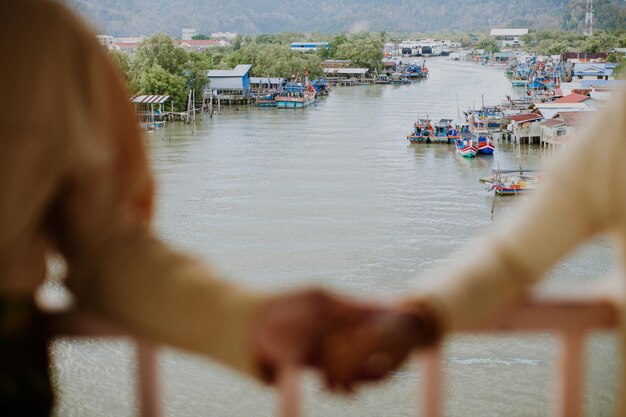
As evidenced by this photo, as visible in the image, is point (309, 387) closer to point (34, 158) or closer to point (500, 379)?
point (500, 379)

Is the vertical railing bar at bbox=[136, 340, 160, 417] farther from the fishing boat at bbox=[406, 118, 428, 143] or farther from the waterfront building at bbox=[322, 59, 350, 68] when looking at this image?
the waterfront building at bbox=[322, 59, 350, 68]

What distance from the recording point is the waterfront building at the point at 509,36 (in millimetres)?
56750

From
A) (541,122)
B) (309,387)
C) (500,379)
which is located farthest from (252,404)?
(541,122)

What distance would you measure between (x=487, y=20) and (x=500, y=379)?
3220 inches

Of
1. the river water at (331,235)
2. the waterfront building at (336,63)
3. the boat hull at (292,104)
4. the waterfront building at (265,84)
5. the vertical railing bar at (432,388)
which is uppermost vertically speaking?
the waterfront building at (336,63)

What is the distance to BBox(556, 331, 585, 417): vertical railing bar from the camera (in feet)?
1.67

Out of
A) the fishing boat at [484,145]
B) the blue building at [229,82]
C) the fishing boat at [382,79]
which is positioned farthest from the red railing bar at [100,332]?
the fishing boat at [382,79]

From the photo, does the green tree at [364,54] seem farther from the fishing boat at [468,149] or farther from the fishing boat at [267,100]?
the fishing boat at [468,149]

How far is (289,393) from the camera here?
0.45 metres

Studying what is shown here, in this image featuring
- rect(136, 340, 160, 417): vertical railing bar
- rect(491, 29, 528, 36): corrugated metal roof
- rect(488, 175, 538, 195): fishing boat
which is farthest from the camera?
rect(491, 29, 528, 36): corrugated metal roof

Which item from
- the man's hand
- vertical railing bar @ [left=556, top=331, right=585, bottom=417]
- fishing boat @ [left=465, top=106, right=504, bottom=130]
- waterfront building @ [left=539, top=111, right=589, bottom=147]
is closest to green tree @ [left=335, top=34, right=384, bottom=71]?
fishing boat @ [left=465, top=106, right=504, bottom=130]

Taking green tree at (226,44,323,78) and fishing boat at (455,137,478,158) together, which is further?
green tree at (226,44,323,78)

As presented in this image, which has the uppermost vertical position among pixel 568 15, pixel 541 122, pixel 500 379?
pixel 568 15

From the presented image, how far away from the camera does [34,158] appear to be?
1.30 ft
